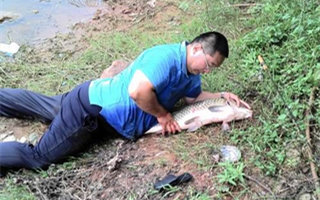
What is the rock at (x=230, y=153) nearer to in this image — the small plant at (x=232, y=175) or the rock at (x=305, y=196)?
the small plant at (x=232, y=175)

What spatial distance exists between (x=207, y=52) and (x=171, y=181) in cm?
101

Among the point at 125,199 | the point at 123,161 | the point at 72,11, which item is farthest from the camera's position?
the point at 72,11

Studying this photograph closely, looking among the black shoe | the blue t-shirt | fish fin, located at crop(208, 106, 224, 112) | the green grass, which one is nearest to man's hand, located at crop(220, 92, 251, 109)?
fish fin, located at crop(208, 106, 224, 112)

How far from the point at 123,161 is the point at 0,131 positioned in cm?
140

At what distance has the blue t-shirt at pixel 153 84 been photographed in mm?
3994

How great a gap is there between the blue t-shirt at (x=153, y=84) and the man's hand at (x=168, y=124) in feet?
0.33

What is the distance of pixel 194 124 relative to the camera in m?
4.33

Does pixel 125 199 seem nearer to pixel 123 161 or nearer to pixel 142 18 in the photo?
pixel 123 161

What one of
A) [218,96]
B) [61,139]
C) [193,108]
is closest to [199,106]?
[193,108]

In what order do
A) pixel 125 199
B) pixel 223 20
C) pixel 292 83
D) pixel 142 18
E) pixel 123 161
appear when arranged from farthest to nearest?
pixel 142 18 < pixel 223 20 < pixel 292 83 < pixel 123 161 < pixel 125 199

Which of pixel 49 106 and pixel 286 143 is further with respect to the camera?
pixel 49 106

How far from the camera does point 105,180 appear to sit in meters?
3.99

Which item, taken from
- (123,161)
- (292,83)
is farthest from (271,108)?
(123,161)

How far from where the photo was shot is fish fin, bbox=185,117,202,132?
431 cm
